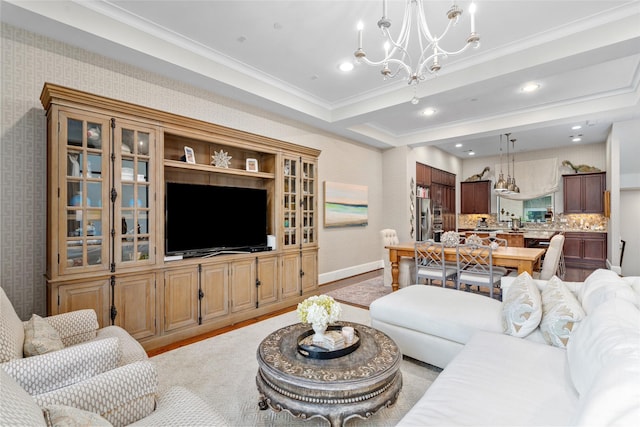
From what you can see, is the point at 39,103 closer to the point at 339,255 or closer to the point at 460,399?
the point at 460,399

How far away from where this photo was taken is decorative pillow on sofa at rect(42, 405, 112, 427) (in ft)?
3.16

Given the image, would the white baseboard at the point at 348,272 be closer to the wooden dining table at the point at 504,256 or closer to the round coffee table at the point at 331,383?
the wooden dining table at the point at 504,256

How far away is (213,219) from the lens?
12.1 feet

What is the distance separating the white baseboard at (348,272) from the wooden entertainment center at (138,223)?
60.3 inches

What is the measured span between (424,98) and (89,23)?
143 inches

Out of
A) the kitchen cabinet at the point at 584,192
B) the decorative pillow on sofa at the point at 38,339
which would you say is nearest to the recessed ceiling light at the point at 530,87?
the kitchen cabinet at the point at 584,192

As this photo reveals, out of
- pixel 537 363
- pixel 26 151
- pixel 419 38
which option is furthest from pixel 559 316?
pixel 26 151

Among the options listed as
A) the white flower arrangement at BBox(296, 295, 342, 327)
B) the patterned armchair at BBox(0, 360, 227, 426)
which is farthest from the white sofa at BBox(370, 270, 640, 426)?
the patterned armchair at BBox(0, 360, 227, 426)

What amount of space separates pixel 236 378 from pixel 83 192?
6.76 ft

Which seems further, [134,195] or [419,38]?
[134,195]

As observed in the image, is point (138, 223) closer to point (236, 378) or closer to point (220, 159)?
point (220, 159)

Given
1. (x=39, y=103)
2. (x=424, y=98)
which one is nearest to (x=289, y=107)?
(x=424, y=98)

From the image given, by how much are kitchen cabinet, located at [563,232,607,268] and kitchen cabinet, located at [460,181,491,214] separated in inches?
84.4

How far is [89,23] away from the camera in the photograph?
260 cm
